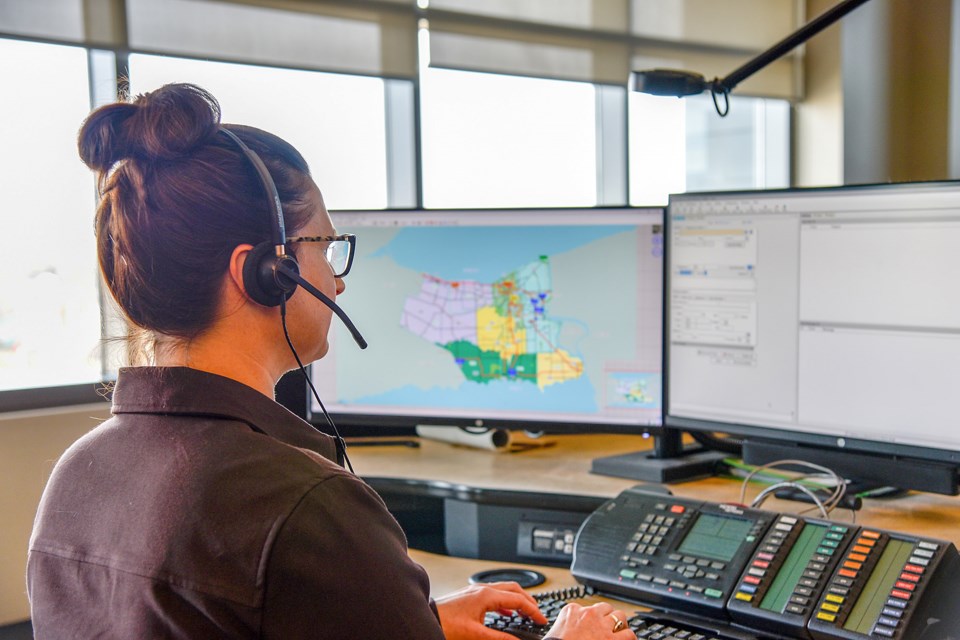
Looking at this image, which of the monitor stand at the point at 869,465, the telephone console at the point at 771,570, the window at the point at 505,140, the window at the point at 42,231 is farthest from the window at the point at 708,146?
the telephone console at the point at 771,570

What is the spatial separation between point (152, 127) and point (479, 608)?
61 cm

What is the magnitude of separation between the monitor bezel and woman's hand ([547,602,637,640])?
530 millimetres

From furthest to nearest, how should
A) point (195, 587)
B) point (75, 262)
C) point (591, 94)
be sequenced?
1. point (591, 94)
2. point (75, 262)
3. point (195, 587)

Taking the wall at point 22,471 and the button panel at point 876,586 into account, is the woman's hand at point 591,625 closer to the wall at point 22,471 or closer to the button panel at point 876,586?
the button panel at point 876,586

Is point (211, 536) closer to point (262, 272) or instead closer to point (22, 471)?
point (262, 272)

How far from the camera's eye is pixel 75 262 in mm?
2686

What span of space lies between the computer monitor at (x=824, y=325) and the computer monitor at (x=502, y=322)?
7cm

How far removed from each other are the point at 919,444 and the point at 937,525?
0.12m

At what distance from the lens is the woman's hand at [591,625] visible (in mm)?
1000

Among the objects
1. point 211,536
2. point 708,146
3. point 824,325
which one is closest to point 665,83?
point 824,325

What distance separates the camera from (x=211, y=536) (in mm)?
738

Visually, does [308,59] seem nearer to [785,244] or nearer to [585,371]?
[585,371]

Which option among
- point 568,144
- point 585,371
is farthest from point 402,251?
point 568,144

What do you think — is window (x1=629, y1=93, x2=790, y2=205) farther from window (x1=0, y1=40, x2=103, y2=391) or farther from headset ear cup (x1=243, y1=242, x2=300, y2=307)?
headset ear cup (x1=243, y1=242, x2=300, y2=307)
